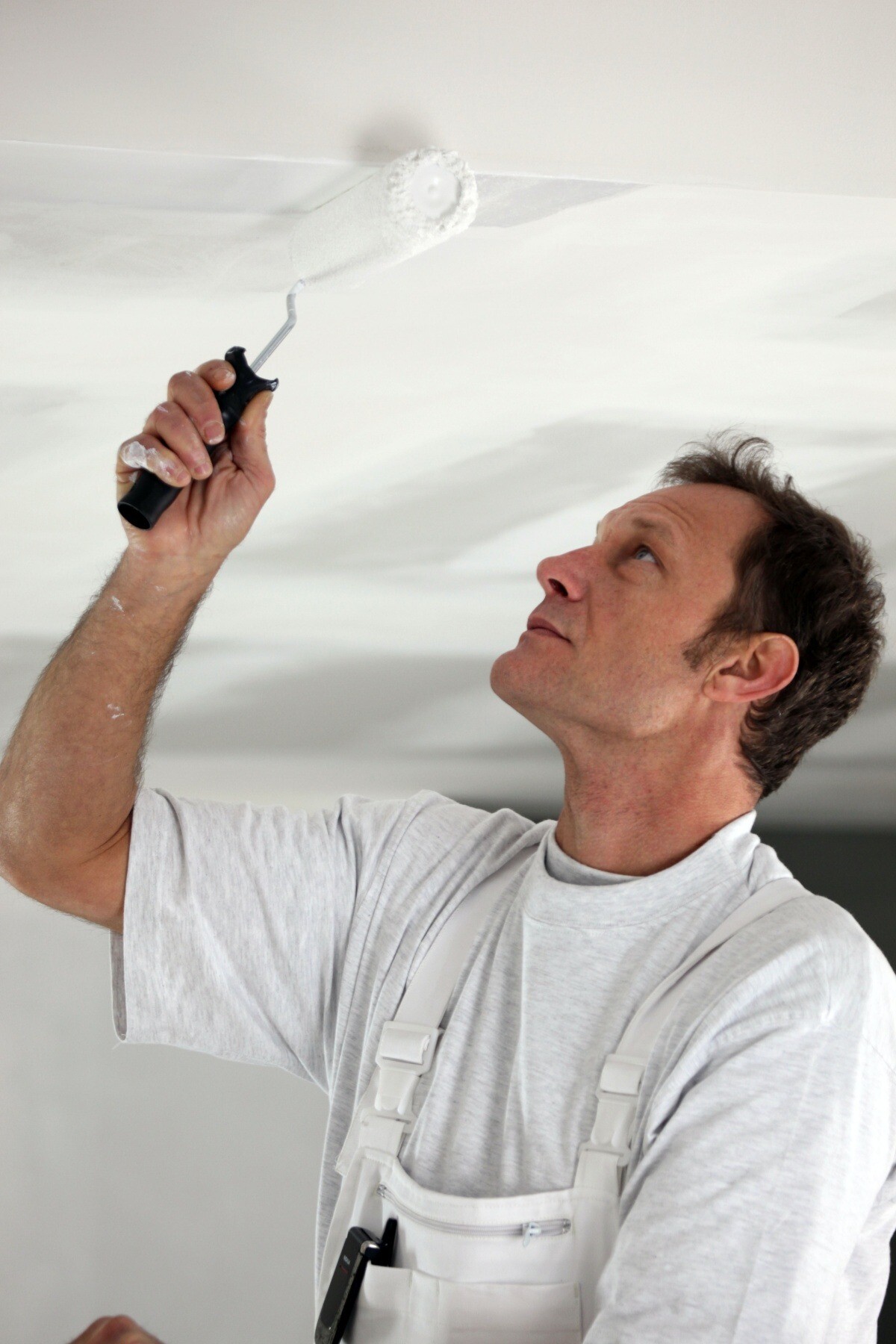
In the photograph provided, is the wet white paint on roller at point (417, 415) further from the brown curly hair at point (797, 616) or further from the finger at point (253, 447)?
the brown curly hair at point (797, 616)

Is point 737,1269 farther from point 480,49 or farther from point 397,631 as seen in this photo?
point 397,631

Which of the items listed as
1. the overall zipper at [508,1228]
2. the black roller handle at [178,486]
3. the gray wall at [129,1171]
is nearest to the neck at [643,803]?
the overall zipper at [508,1228]

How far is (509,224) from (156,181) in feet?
1.07

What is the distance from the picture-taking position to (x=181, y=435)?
0.97m

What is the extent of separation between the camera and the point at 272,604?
182cm

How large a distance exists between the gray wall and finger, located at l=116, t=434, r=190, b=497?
4.60 ft

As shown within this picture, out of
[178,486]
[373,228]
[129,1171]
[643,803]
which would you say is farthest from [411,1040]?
[129,1171]

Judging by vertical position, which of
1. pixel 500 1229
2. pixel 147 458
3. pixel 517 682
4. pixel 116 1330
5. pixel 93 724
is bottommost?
pixel 116 1330

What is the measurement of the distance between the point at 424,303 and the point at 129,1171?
1.76 m

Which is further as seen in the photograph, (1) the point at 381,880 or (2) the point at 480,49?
(1) the point at 381,880

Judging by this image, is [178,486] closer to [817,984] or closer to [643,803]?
[643,803]

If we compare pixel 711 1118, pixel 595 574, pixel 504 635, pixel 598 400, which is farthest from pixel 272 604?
pixel 711 1118

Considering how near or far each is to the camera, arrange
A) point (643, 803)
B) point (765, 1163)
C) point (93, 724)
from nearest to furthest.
A: point (765, 1163) < point (93, 724) < point (643, 803)

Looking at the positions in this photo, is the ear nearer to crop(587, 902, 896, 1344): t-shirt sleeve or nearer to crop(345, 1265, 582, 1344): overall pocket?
crop(587, 902, 896, 1344): t-shirt sleeve
